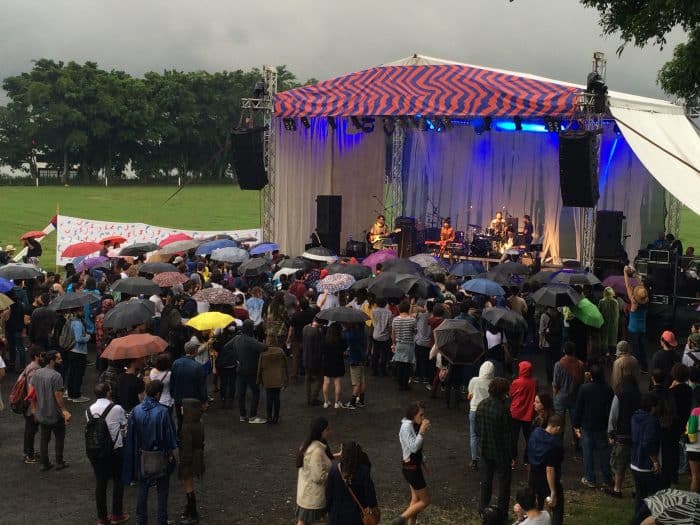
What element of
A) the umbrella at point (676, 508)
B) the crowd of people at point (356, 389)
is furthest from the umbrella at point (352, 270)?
the umbrella at point (676, 508)

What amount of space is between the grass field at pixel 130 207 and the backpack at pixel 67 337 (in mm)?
21463

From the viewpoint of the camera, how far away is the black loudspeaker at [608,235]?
18828 millimetres

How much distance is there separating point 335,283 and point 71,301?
12.5 ft

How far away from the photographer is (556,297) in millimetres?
11711

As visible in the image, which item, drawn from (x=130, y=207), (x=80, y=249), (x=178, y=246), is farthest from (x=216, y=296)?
(x=130, y=207)

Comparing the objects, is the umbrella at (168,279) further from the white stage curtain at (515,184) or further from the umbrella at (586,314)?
the white stage curtain at (515,184)

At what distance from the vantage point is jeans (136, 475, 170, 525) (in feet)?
23.3

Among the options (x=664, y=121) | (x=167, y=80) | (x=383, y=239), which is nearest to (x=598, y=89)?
(x=664, y=121)

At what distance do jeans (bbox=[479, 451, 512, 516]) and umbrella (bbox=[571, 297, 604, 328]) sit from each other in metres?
5.10

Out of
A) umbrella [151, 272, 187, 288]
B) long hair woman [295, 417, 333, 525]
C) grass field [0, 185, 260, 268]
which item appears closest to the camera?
long hair woman [295, 417, 333, 525]

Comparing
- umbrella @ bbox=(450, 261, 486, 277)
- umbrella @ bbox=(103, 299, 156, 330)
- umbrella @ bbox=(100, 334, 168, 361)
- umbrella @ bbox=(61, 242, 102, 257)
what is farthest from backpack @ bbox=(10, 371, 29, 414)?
umbrella @ bbox=(450, 261, 486, 277)

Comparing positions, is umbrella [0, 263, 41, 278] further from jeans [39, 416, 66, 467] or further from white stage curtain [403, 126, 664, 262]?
white stage curtain [403, 126, 664, 262]

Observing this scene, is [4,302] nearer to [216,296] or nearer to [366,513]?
[216,296]

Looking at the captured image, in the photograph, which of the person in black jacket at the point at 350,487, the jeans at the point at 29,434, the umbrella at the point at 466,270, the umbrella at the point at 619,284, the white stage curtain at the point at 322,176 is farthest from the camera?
the white stage curtain at the point at 322,176
